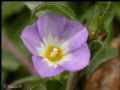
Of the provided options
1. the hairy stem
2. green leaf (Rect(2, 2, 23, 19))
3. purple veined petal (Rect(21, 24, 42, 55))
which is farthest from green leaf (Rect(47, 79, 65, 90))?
green leaf (Rect(2, 2, 23, 19))

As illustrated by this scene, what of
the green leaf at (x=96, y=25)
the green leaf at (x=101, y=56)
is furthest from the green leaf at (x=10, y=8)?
the green leaf at (x=96, y=25)

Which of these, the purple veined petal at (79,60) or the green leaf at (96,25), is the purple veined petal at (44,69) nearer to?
the purple veined petal at (79,60)

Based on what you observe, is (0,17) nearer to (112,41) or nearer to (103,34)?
(112,41)

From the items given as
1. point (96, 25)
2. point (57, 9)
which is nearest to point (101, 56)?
point (96, 25)

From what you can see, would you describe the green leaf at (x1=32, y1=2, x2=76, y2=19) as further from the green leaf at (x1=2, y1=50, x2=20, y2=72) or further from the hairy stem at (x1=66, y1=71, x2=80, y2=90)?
the green leaf at (x1=2, y1=50, x2=20, y2=72)

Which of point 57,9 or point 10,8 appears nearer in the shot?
point 57,9

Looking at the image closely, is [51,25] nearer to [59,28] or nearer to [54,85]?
[59,28]
